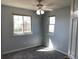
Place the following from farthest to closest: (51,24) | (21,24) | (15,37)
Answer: (51,24), (21,24), (15,37)

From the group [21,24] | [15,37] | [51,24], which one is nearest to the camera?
[15,37]

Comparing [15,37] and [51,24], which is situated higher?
[51,24]

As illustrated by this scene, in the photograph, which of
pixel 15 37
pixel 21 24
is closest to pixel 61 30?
pixel 21 24

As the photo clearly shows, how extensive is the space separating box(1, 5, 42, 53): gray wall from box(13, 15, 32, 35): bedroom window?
0.79 ft

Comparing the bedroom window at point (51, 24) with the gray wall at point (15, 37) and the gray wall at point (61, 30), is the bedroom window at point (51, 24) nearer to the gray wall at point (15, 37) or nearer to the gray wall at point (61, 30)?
the gray wall at point (61, 30)

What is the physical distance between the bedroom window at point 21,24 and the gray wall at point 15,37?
0.24m

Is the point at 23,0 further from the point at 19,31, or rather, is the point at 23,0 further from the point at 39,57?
the point at 39,57

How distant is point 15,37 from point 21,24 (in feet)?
2.98

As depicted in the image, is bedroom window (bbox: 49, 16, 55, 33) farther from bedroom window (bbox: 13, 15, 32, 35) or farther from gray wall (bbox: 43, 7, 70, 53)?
bedroom window (bbox: 13, 15, 32, 35)

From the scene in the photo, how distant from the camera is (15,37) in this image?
5.02m

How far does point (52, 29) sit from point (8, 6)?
10.0 feet

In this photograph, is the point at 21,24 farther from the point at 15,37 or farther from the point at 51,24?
the point at 51,24

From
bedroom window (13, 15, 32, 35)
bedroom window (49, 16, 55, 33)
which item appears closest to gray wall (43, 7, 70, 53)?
bedroom window (49, 16, 55, 33)

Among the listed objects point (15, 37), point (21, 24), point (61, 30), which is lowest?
point (15, 37)
